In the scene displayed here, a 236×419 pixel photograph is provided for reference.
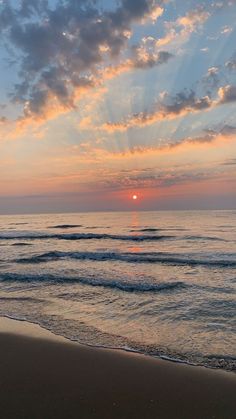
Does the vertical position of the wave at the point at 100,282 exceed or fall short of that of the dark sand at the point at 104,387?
it falls short

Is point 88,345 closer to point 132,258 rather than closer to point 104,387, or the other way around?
point 104,387

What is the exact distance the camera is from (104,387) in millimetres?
5148

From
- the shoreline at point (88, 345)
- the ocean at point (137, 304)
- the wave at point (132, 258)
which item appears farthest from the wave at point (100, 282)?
the wave at point (132, 258)

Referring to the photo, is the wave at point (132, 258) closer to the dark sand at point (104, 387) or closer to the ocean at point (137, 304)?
the ocean at point (137, 304)

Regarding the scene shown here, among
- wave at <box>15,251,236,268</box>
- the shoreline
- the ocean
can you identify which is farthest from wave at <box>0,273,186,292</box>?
wave at <box>15,251,236,268</box>

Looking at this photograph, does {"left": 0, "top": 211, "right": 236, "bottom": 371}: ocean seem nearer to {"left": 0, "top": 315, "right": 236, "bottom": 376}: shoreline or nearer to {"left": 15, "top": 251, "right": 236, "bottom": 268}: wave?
{"left": 0, "top": 315, "right": 236, "bottom": 376}: shoreline

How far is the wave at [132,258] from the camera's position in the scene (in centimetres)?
1919

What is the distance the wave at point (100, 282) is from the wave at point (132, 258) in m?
5.56

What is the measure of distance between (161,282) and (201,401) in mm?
9136

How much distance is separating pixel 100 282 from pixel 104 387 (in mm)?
8636

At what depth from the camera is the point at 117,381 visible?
17.7ft

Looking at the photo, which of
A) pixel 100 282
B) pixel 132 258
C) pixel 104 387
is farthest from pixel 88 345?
pixel 132 258

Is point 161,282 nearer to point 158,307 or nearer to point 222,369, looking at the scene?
point 158,307

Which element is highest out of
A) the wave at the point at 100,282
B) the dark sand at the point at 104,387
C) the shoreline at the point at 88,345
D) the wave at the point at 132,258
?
the dark sand at the point at 104,387
